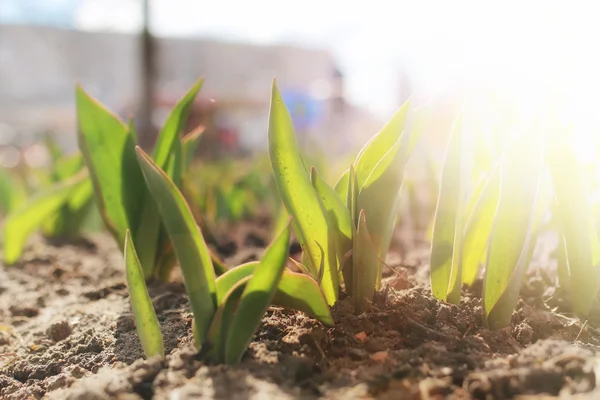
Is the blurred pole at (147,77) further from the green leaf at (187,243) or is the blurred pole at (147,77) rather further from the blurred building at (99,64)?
the blurred building at (99,64)

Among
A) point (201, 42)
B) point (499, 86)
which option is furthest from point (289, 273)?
point (201, 42)

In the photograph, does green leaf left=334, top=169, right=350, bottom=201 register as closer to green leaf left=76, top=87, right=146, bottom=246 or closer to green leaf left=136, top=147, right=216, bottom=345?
green leaf left=136, top=147, right=216, bottom=345

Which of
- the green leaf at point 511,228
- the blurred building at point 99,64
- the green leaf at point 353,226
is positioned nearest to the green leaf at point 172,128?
the green leaf at point 353,226

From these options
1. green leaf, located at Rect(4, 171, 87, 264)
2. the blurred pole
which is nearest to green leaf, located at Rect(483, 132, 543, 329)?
green leaf, located at Rect(4, 171, 87, 264)

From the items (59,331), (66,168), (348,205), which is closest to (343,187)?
(348,205)

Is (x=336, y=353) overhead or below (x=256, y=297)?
below

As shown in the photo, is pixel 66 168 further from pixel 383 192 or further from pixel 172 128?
pixel 383 192

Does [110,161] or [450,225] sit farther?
[110,161]
